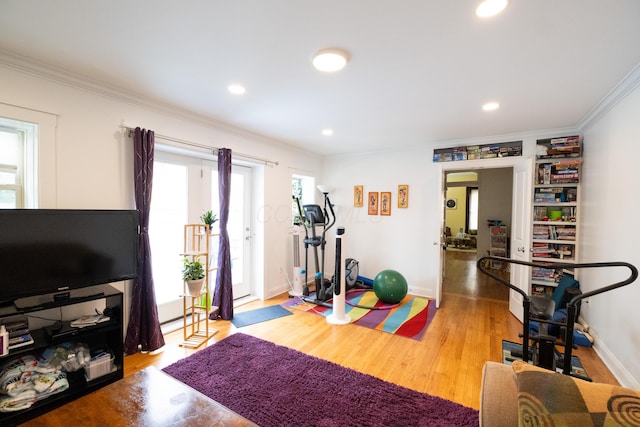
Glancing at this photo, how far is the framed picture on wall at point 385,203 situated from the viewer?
4.58 metres

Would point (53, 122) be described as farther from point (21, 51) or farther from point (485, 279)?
point (485, 279)

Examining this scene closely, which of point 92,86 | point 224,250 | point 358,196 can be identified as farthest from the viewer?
point 358,196

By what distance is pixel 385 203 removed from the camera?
15.1 feet

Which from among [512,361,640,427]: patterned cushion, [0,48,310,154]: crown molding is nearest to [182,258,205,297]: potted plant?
[0,48,310,154]: crown molding

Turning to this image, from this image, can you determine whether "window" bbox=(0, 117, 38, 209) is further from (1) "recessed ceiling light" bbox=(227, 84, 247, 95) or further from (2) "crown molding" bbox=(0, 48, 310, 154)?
(1) "recessed ceiling light" bbox=(227, 84, 247, 95)

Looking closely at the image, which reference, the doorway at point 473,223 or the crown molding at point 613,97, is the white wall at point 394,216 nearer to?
the doorway at point 473,223

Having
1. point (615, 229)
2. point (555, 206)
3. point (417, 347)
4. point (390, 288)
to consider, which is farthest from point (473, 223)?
point (417, 347)

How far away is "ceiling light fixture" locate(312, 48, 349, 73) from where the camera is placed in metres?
1.75

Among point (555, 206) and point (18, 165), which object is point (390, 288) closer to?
point (555, 206)

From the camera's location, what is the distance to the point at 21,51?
1803 millimetres

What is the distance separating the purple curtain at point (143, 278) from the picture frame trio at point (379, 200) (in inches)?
129

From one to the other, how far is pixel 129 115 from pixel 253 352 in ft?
8.12

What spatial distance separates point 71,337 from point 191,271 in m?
0.97

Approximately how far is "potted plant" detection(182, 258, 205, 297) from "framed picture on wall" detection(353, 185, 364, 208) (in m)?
2.96
